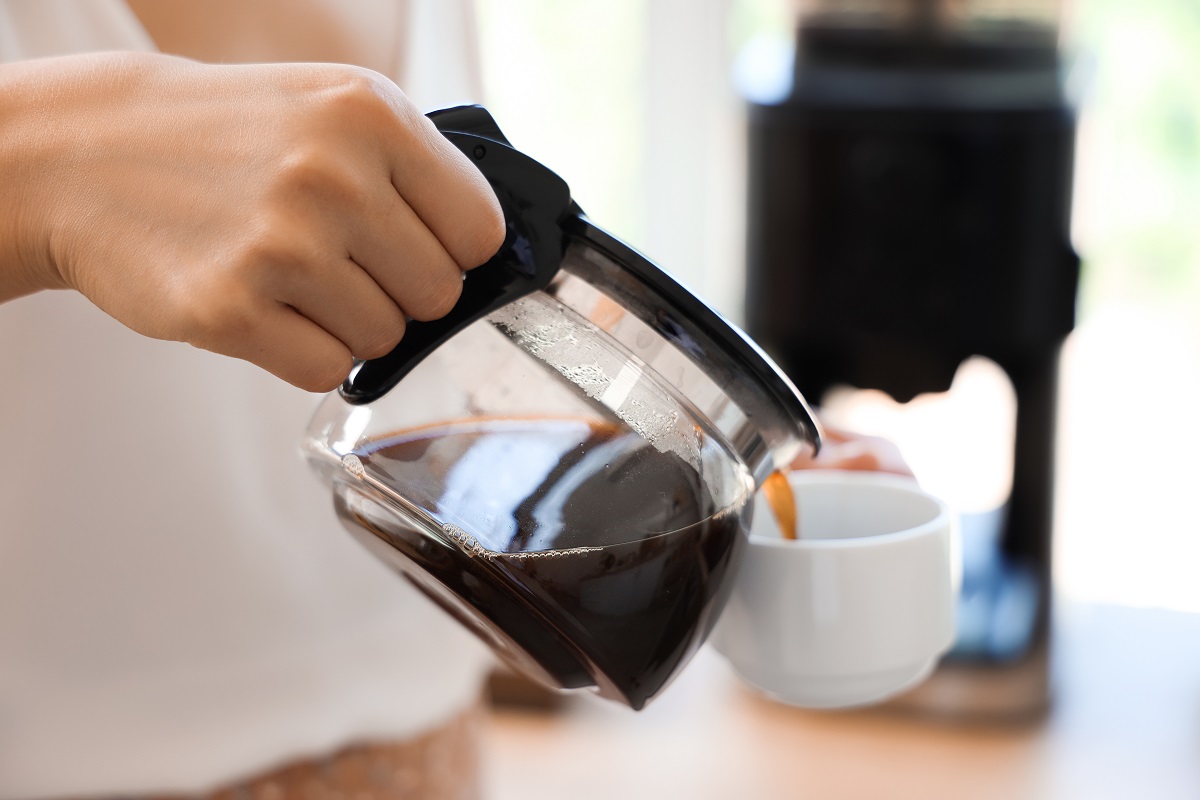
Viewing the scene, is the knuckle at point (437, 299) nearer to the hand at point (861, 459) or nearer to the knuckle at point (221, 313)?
the knuckle at point (221, 313)

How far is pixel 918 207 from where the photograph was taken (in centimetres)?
106

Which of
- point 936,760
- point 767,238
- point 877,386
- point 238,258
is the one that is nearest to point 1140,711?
point 936,760

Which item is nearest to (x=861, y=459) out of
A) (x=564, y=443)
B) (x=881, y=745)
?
(x=564, y=443)

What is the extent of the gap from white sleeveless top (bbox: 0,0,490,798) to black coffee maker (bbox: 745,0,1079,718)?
18.2 inches

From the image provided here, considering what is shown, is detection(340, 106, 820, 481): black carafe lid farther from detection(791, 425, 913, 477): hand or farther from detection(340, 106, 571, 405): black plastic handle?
detection(791, 425, 913, 477): hand

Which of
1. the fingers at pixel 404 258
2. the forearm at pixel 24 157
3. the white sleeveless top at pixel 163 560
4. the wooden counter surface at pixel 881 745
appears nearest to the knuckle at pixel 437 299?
the fingers at pixel 404 258

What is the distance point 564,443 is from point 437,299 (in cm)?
8

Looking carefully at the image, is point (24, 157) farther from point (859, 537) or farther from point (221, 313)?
point (859, 537)

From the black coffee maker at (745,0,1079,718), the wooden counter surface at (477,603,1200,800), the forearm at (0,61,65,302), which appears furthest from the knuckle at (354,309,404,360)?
the wooden counter surface at (477,603,1200,800)

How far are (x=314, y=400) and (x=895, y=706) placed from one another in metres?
0.82

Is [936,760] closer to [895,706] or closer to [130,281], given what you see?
[895,706]

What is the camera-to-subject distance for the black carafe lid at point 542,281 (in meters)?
0.45

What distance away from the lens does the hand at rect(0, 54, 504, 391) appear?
0.40 metres

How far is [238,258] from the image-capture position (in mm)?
394
